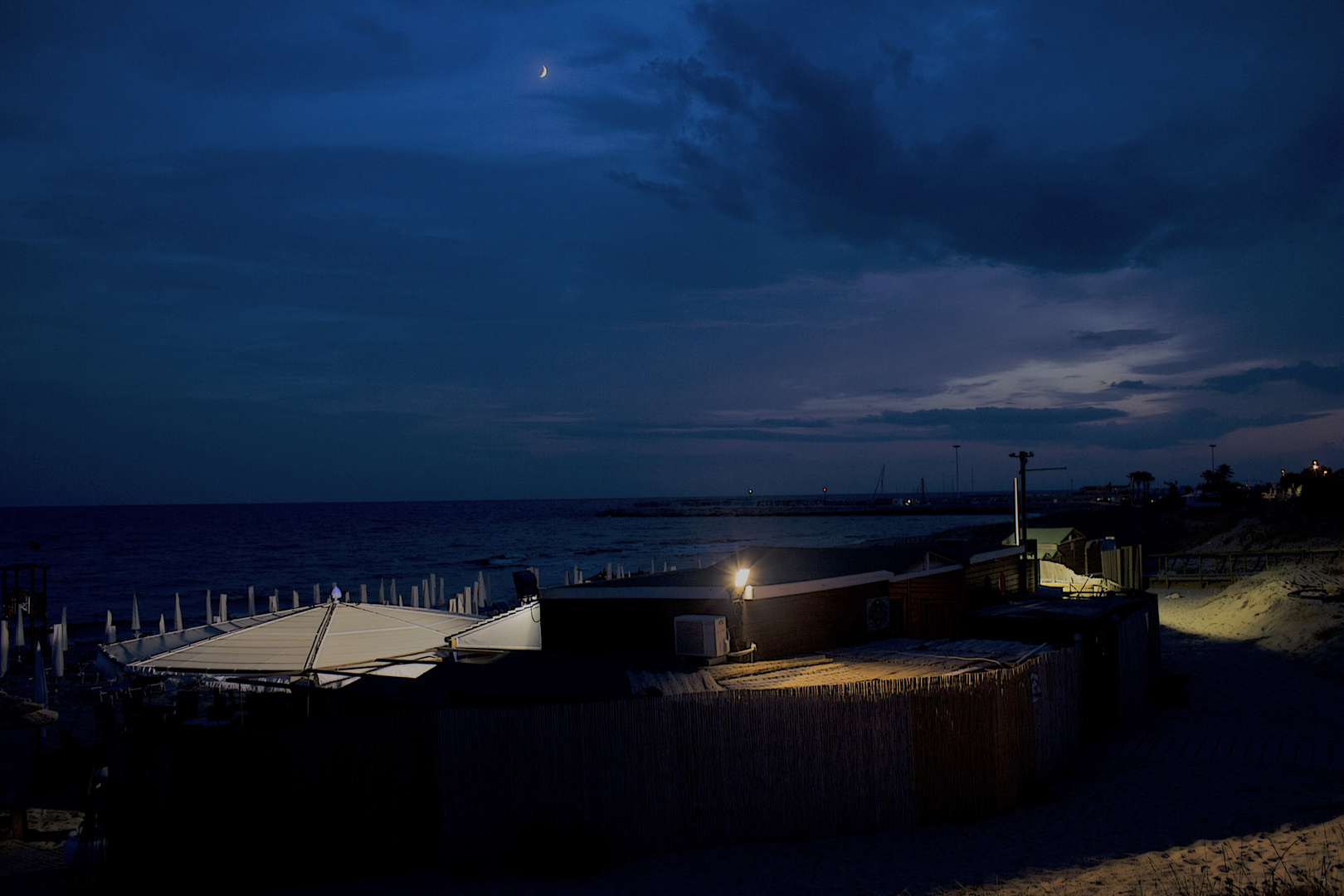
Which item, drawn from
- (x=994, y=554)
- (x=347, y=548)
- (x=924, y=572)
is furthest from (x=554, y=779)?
(x=347, y=548)

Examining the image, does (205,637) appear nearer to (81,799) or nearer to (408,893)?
(81,799)

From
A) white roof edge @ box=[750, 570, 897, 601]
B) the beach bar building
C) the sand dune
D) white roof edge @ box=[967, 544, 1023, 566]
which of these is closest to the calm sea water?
the sand dune

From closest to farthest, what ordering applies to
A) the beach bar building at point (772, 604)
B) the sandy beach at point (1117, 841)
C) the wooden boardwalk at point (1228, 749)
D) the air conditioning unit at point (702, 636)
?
the sandy beach at point (1117, 841)
the wooden boardwalk at point (1228, 749)
the air conditioning unit at point (702, 636)
the beach bar building at point (772, 604)

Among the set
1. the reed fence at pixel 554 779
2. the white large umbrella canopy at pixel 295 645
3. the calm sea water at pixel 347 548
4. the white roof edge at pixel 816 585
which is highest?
the white roof edge at pixel 816 585

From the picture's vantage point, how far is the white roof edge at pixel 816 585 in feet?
46.6

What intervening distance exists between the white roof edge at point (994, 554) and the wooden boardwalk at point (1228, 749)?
18.8 feet

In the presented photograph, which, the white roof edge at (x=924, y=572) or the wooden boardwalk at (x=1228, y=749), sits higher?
the white roof edge at (x=924, y=572)

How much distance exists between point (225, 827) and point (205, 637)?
6.81 metres

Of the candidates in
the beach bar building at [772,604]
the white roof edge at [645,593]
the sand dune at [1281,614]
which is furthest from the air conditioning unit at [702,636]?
the sand dune at [1281,614]

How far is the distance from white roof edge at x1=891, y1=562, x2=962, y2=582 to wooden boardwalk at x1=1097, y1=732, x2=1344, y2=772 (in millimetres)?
4781

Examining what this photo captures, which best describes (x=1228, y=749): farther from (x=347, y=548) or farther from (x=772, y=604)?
(x=347, y=548)

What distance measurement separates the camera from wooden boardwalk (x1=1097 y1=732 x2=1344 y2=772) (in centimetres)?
1264

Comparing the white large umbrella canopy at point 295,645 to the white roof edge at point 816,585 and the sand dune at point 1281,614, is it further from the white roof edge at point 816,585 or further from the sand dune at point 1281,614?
the sand dune at point 1281,614

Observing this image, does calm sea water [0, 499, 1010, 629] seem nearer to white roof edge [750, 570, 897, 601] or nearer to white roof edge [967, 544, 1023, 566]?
white roof edge [967, 544, 1023, 566]
